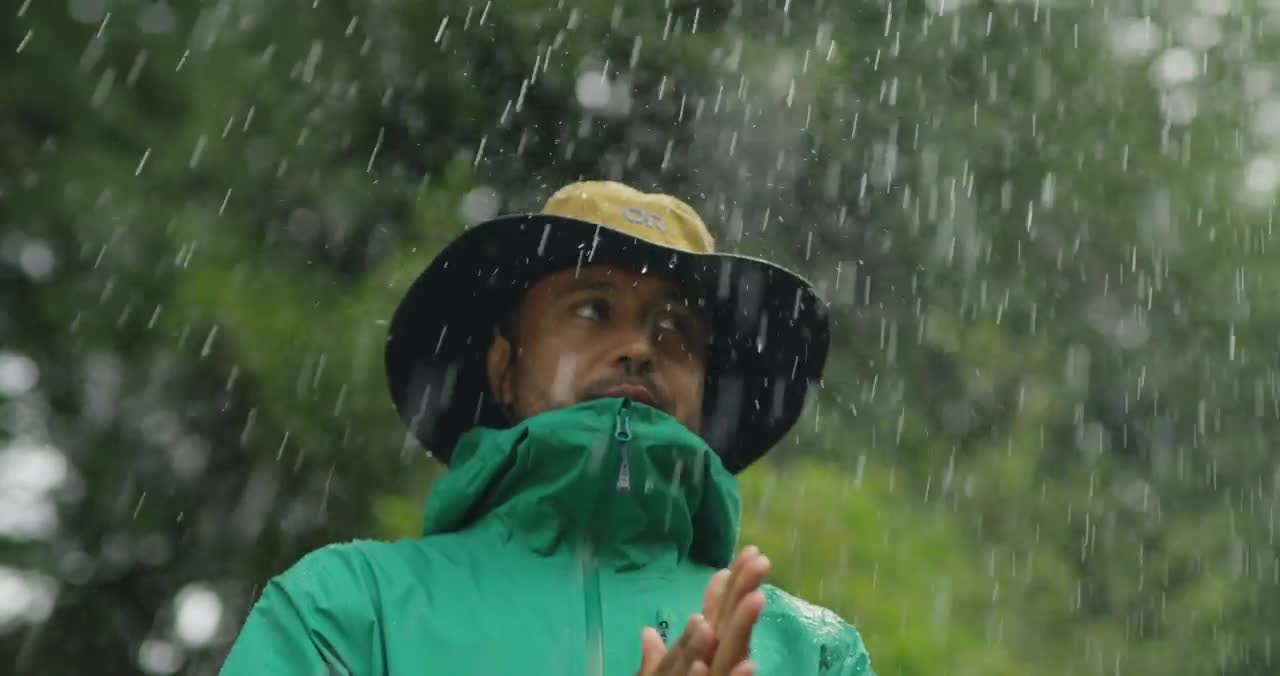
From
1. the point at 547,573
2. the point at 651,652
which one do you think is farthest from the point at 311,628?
the point at 651,652

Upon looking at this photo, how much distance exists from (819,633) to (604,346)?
1.79 feet

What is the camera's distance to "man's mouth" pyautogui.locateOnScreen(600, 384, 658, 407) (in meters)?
2.15

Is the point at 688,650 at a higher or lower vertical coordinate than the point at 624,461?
lower

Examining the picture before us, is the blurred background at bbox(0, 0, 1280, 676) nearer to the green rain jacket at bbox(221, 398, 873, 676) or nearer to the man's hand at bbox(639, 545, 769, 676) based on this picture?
the green rain jacket at bbox(221, 398, 873, 676)

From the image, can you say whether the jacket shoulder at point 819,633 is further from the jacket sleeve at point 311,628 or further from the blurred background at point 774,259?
the blurred background at point 774,259

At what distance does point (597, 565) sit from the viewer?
203 centimetres

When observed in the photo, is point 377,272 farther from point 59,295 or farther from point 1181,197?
point 1181,197

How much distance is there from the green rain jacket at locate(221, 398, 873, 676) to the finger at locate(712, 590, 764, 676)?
38 centimetres

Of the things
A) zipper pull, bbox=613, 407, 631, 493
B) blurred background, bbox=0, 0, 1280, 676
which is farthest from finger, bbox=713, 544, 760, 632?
blurred background, bbox=0, 0, 1280, 676

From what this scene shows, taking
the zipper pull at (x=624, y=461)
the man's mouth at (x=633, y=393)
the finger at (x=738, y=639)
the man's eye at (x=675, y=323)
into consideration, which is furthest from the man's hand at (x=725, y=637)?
the man's eye at (x=675, y=323)

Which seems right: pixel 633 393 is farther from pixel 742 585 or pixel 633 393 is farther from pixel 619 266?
pixel 742 585

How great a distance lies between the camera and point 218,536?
12.8 ft

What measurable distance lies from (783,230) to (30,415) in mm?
2338

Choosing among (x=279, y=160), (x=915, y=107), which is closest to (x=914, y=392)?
(x=915, y=107)
